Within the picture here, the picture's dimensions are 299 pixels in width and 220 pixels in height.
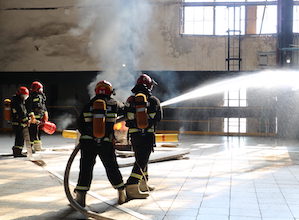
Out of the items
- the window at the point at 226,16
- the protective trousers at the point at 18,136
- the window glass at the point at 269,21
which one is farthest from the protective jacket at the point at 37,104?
the window glass at the point at 269,21

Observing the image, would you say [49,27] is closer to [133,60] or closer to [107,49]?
[107,49]

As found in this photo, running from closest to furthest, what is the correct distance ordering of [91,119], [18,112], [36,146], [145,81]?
1. [91,119]
2. [145,81]
3. [18,112]
4. [36,146]

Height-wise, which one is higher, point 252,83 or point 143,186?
point 252,83

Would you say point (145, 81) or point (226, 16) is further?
point (226, 16)

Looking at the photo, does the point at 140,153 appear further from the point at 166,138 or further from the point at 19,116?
the point at 19,116

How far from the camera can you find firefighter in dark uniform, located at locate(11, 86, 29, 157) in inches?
350

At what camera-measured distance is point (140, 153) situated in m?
5.16

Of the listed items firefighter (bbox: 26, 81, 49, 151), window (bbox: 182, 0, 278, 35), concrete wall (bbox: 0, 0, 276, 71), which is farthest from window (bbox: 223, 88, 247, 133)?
firefighter (bbox: 26, 81, 49, 151)

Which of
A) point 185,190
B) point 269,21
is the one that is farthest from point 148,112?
point 269,21

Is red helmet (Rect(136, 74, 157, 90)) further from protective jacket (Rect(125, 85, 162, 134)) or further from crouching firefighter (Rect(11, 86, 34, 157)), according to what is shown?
crouching firefighter (Rect(11, 86, 34, 157))

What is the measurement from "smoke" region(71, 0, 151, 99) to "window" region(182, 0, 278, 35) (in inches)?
72.7

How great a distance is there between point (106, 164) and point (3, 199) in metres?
1.63

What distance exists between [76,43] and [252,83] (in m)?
7.82

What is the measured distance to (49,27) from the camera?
15648 millimetres
